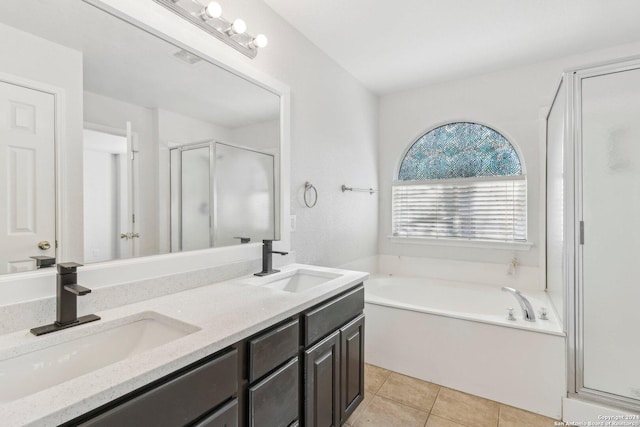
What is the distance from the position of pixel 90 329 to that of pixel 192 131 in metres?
1.01

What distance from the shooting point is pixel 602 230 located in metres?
1.83

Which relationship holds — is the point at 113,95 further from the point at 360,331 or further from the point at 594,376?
the point at 594,376

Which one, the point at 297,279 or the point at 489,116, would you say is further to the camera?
the point at 489,116

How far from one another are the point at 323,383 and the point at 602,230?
177 centimetres

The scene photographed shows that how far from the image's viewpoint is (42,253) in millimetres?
1114

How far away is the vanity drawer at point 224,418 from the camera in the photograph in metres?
0.93

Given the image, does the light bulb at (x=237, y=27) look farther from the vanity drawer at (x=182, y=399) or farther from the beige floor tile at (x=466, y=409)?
the beige floor tile at (x=466, y=409)

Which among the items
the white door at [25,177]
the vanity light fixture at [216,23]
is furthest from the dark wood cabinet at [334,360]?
the vanity light fixture at [216,23]

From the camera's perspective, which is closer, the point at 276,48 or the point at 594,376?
the point at 594,376

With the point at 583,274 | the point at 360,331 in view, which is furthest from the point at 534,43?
the point at 360,331

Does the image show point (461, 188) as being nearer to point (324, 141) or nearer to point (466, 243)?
point (466, 243)

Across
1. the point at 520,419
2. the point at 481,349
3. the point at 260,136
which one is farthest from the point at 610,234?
the point at 260,136

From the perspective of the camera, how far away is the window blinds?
3053mm

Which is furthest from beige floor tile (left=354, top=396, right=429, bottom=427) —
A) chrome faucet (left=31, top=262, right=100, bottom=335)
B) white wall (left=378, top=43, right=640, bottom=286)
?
white wall (left=378, top=43, right=640, bottom=286)
